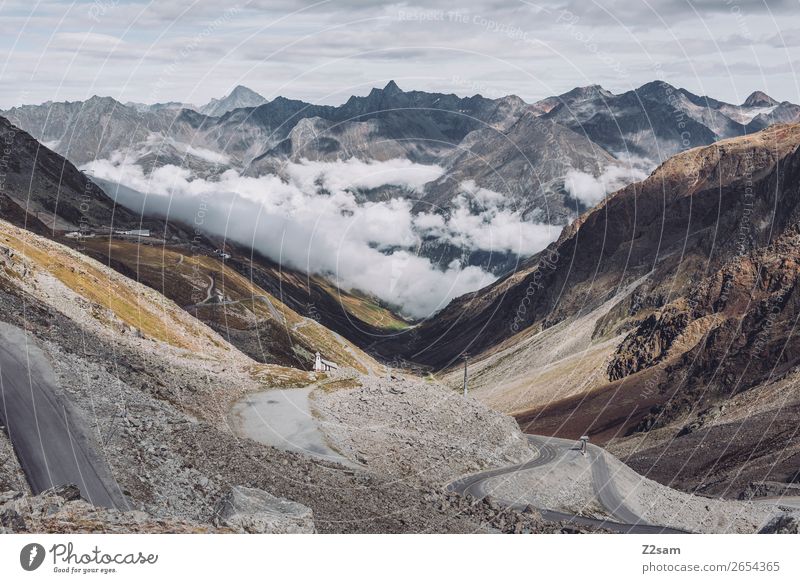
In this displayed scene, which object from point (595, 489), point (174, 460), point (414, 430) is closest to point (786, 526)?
point (174, 460)

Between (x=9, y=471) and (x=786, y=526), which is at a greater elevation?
(x=9, y=471)

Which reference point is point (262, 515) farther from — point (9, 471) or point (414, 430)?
point (414, 430)

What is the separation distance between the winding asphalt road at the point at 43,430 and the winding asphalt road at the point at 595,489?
33222 millimetres

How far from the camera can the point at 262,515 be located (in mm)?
48812

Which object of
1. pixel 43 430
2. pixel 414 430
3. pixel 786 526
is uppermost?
pixel 43 430

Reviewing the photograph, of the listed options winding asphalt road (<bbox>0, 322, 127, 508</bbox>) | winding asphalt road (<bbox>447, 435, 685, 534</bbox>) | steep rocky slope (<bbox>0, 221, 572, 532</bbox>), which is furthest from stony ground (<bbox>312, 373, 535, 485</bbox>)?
winding asphalt road (<bbox>0, 322, 127, 508</bbox>)

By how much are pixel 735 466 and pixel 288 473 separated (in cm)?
8219

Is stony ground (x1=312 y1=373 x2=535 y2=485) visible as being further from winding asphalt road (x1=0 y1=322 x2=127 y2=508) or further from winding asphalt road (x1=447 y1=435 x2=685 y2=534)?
winding asphalt road (x1=0 y1=322 x2=127 y2=508)

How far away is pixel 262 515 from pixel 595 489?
53.0 m

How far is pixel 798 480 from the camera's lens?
382 feet

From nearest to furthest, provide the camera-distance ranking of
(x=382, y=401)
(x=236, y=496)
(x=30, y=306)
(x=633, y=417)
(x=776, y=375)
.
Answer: (x=236, y=496) → (x=30, y=306) → (x=382, y=401) → (x=776, y=375) → (x=633, y=417)

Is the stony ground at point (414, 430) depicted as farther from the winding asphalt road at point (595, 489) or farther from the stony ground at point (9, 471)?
the stony ground at point (9, 471)

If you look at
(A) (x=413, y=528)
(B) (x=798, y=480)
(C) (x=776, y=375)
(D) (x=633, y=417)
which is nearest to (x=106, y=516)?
(A) (x=413, y=528)

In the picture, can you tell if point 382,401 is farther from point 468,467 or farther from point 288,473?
point 288,473
